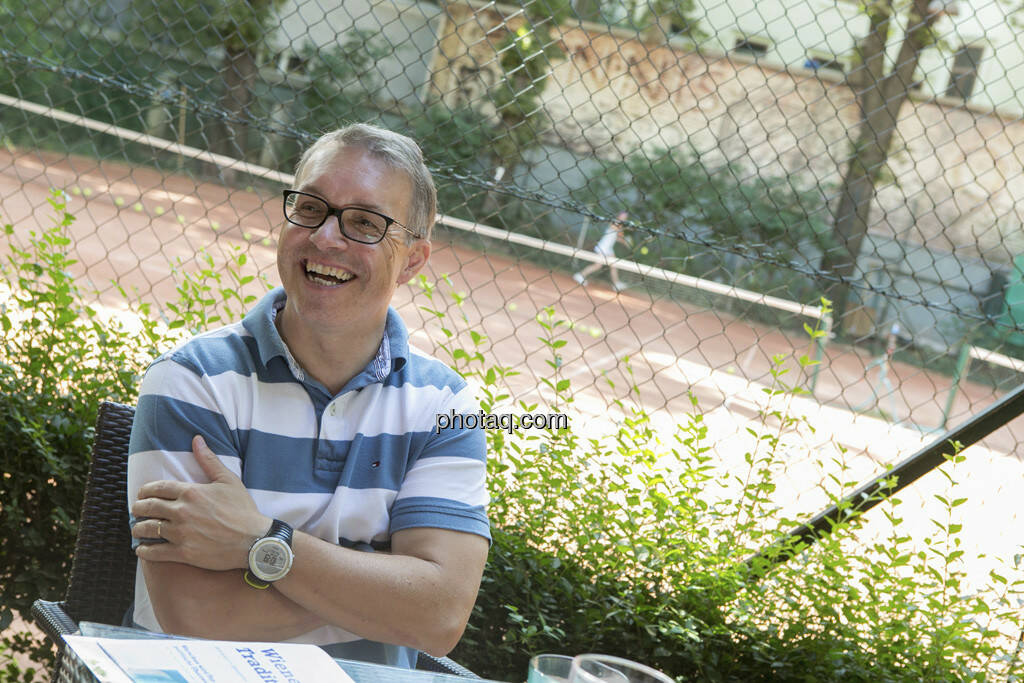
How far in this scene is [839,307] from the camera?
9547mm

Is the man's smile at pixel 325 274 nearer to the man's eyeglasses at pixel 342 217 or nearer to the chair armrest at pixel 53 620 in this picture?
the man's eyeglasses at pixel 342 217

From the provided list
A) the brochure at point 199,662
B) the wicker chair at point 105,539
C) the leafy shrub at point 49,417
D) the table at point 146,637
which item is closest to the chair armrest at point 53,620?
the wicker chair at point 105,539

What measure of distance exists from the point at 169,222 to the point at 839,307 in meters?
7.92

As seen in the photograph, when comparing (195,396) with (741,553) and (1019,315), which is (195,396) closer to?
(741,553)

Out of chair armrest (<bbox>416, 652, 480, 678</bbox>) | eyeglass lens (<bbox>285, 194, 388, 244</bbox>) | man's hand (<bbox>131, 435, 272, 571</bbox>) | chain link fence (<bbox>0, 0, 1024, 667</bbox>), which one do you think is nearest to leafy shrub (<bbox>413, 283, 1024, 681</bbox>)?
chair armrest (<bbox>416, 652, 480, 678</bbox>)

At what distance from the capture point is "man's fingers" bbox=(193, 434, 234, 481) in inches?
60.8

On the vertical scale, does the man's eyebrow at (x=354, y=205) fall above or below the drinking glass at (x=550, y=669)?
above

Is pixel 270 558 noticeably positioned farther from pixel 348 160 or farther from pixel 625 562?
pixel 625 562

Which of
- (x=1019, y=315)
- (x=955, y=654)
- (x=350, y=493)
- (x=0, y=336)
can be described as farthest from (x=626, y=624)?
(x=1019, y=315)

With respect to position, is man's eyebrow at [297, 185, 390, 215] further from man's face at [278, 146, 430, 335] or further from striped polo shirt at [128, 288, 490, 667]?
striped polo shirt at [128, 288, 490, 667]

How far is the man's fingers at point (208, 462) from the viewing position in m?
1.54

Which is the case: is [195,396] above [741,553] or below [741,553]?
below

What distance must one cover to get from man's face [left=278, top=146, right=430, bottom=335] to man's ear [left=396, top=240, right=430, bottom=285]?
0.31ft

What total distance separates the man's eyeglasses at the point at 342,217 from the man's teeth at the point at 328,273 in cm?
6
